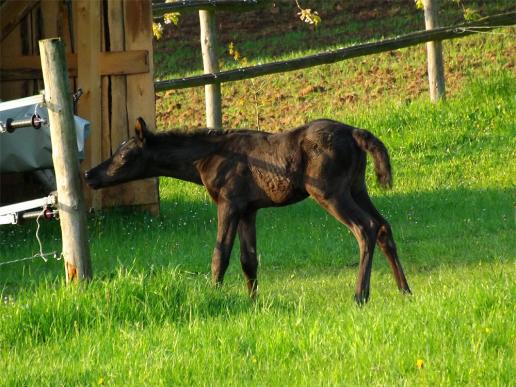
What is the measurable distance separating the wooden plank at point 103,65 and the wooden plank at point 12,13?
1.11 feet

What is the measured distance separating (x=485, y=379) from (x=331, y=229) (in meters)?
7.48

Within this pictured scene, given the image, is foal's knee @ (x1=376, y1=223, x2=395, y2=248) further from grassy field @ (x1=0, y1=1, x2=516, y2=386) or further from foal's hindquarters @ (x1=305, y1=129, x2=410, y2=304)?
grassy field @ (x1=0, y1=1, x2=516, y2=386)

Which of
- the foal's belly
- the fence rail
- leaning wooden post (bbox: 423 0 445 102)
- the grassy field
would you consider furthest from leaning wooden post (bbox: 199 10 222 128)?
the foal's belly

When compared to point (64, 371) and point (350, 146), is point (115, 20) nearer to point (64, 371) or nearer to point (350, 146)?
point (350, 146)

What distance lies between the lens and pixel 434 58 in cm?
1912

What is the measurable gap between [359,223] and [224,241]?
1173 mm

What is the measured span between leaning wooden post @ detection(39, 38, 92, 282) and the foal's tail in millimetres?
2404

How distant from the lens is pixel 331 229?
1420 centimetres

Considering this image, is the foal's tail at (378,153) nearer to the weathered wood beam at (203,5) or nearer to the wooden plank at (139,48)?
the wooden plank at (139,48)

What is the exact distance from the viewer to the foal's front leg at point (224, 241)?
10609mm

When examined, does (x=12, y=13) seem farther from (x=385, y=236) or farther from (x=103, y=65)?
(x=385, y=236)

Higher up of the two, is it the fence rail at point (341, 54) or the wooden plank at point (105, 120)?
the fence rail at point (341, 54)

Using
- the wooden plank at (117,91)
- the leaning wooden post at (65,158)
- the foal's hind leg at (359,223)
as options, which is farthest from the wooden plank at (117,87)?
the leaning wooden post at (65,158)

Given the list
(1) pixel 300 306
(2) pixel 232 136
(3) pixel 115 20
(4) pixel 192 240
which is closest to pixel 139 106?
(3) pixel 115 20
